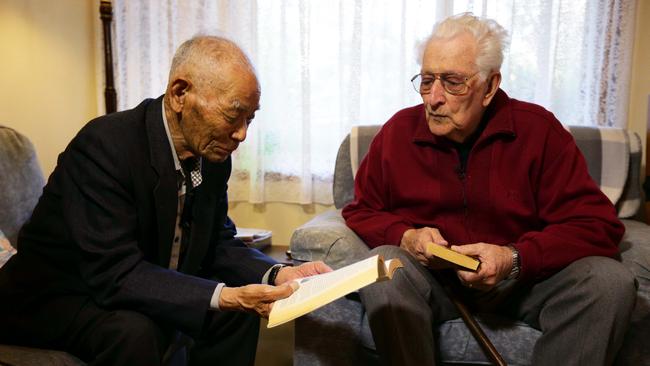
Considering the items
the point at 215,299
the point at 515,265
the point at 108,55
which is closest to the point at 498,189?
the point at 515,265

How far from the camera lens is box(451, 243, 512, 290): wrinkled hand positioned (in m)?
1.35

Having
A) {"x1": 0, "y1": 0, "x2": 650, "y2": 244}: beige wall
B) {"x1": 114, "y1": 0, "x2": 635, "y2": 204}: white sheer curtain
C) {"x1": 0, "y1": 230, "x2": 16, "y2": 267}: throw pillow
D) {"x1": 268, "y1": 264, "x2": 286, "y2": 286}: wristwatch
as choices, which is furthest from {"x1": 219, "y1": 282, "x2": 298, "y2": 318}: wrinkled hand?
{"x1": 0, "y1": 0, "x2": 650, "y2": 244}: beige wall

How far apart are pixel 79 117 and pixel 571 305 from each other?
235 cm

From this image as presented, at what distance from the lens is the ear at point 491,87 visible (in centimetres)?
160

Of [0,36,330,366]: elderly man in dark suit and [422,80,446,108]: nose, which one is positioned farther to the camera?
[422,80,446,108]: nose

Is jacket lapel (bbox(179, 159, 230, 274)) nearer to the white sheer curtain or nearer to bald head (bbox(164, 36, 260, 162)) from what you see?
bald head (bbox(164, 36, 260, 162))

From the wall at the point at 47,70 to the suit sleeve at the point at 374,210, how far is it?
149 centimetres

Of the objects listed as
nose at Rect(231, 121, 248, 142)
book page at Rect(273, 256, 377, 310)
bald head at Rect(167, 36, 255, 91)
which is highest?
bald head at Rect(167, 36, 255, 91)

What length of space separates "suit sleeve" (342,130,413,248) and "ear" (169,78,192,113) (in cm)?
66

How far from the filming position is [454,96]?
1553 millimetres

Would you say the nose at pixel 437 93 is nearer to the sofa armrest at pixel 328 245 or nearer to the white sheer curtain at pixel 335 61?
the sofa armrest at pixel 328 245

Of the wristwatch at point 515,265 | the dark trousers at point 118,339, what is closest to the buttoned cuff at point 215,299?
the dark trousers at point 118,339

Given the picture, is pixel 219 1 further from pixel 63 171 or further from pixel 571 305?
pixel 571 305

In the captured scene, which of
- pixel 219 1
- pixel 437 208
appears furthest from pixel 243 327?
pixel 219 1
